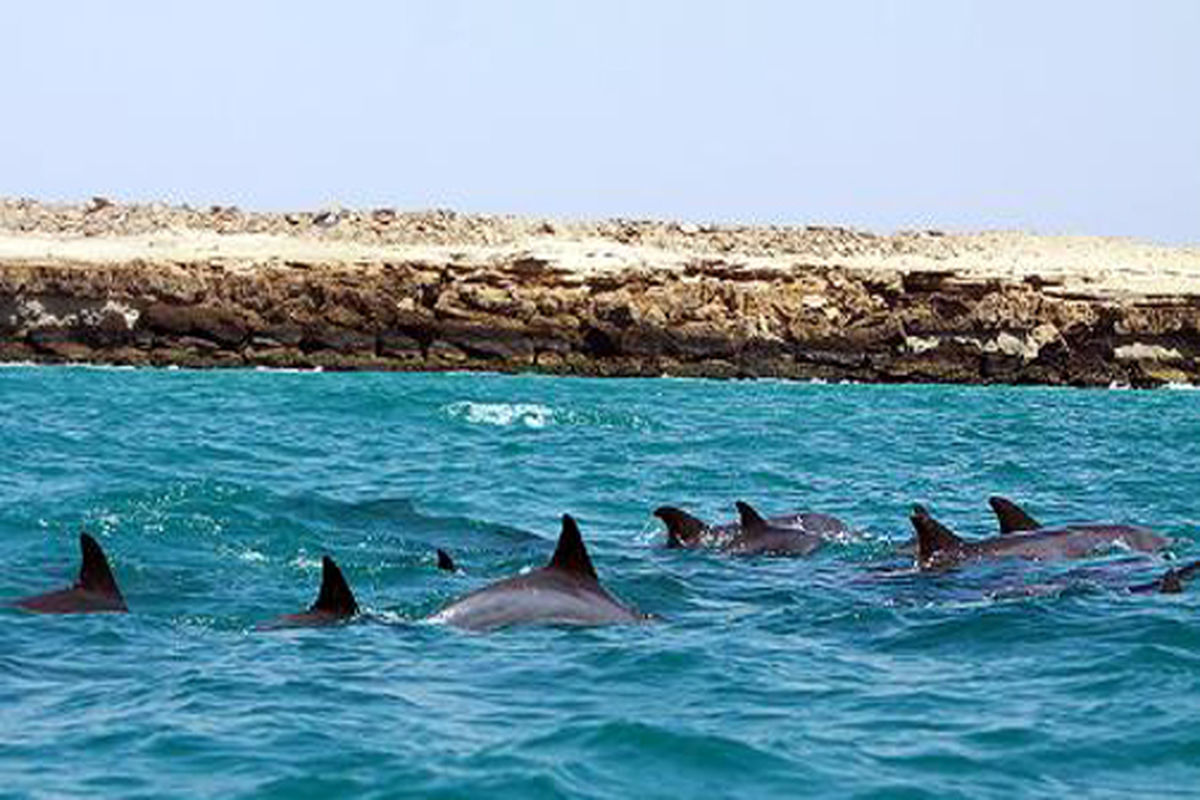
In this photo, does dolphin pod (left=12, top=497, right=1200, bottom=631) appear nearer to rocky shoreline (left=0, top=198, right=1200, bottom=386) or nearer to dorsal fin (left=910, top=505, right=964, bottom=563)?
dorsal fin (left=910, top=505, right=964, bottom=563)

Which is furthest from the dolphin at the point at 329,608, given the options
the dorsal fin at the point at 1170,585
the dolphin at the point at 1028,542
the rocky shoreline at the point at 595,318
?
the rocky shoreline at the point at 595,318

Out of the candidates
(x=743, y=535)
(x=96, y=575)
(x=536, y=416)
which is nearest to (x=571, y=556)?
(x=96, y=575)

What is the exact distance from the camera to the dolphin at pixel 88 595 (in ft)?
46.3

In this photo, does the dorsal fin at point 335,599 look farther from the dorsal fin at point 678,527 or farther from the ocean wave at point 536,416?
the ocean wave at point 536,416

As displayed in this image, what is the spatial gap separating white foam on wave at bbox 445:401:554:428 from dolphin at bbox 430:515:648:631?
23.2 m

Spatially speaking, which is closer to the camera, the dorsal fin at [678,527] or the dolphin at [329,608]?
the dolphin at [329,608]

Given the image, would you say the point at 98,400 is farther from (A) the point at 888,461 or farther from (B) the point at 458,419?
(A) the point at 888,461

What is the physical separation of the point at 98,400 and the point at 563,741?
3201 cm

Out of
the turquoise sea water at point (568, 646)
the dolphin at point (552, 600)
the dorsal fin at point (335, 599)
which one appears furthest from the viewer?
the dorsal fin at point (335, 599)

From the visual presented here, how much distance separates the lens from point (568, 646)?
12.8m

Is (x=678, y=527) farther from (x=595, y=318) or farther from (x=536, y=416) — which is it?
(x=595, y=318)

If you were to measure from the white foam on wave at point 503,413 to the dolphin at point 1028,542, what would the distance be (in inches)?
755

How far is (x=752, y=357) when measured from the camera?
6138cm

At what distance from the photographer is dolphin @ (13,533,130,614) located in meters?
14.1
